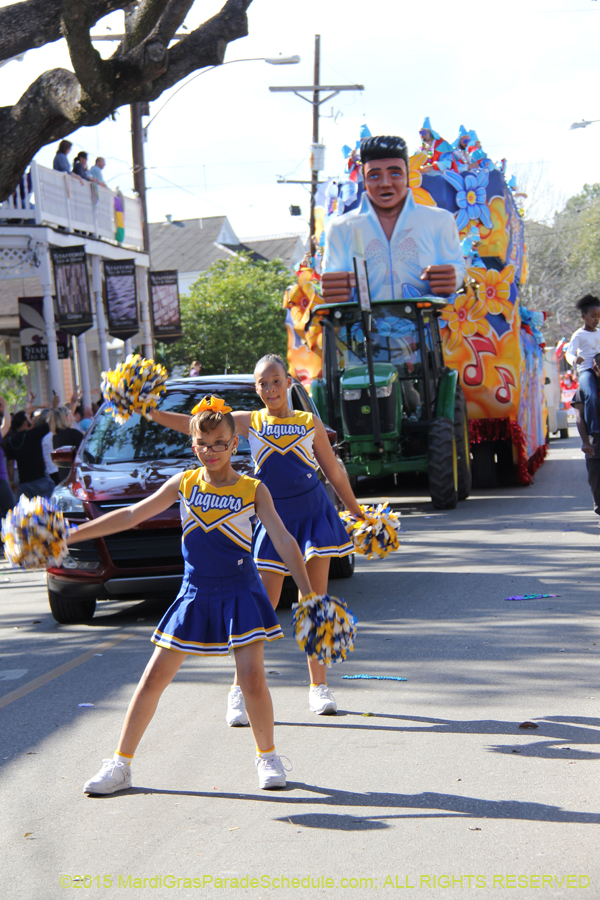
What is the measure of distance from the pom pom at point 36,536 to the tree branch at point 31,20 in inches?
291

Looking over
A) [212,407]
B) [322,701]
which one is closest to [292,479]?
[322,701]

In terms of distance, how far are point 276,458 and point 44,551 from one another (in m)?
1.50

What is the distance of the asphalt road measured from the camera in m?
3.53

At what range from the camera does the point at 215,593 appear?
436 cm

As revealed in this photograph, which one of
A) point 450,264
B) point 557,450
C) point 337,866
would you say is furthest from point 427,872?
point 557,450

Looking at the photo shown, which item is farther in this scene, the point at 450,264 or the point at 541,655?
the point at 450,264

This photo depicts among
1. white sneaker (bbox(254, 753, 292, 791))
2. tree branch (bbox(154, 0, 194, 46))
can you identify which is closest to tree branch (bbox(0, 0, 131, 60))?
tree branch (bbox(154, 0, 194, 46))

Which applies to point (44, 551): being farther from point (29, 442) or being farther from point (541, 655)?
point (29, 442)

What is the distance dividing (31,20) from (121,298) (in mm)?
11935

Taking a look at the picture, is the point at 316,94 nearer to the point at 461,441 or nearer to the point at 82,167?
the point at 82,167

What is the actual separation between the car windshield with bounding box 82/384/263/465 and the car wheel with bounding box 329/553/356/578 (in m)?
1.44

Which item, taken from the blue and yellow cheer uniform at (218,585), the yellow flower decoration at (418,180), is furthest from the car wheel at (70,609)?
the yellow flower decoration at (418,180)

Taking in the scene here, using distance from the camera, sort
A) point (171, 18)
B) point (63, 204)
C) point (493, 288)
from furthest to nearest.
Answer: point (63, 204), point (493, 288), point (171, 18)

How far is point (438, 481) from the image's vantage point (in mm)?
13836
